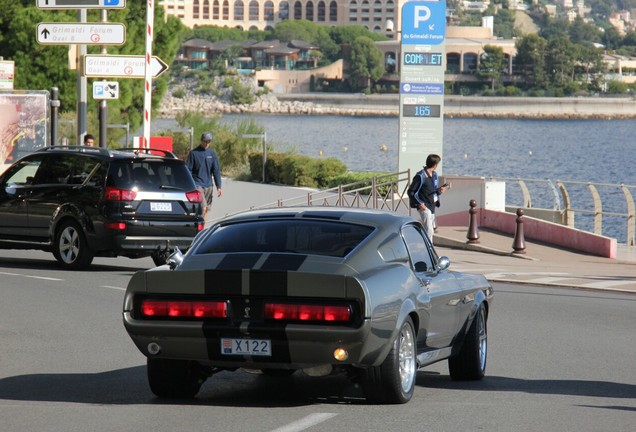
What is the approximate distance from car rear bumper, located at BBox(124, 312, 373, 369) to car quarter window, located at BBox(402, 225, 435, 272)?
1.34m

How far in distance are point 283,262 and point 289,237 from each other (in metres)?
0.61

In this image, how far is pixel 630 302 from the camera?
59.6ft

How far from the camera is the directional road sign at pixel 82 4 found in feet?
92.4

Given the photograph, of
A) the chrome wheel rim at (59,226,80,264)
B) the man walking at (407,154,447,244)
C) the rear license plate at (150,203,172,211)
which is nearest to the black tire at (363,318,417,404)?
the rear license plate at (150,203,172,211)

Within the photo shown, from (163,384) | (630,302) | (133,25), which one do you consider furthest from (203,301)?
(133,25)

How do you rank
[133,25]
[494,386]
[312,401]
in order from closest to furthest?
[312,401] → [494,386] → [133,25]

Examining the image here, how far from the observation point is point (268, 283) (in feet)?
29.1

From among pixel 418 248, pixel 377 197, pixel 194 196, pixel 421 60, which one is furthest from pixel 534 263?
pixel 418 248

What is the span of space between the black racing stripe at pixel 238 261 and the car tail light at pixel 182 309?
0.84 feet

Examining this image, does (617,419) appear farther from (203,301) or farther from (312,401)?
(203,301)

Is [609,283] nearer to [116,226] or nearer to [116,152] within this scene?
[116,226]

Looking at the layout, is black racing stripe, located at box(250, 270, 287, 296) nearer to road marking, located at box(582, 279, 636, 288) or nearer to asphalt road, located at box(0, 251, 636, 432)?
asphalt road, located at box(0, 251, 636, 432)

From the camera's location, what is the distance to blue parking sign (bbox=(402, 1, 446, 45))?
104ft

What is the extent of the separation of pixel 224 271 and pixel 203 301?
0.25 meters
